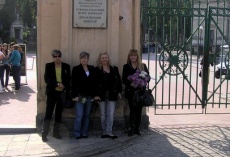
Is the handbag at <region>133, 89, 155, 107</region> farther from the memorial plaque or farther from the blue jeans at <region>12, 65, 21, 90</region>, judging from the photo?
the blue jeans at <region>12, 65, 21, 90</region>

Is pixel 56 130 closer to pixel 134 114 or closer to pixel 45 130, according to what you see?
pixel 45 130

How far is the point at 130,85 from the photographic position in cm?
775

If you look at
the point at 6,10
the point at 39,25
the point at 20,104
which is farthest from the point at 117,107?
the point at 6,10

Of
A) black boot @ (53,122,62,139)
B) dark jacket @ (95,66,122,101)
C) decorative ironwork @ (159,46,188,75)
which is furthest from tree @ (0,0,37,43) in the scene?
dark jacket @ (95,66,122,101)

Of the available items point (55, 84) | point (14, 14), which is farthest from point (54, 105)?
point (14, 14)

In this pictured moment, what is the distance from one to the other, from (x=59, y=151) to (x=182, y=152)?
7.09 feet

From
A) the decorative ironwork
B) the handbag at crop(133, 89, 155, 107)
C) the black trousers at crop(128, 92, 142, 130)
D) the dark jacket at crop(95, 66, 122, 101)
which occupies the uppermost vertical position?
the decorative ironwork

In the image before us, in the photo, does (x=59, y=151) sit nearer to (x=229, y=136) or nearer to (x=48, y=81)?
(x=48, y=81)

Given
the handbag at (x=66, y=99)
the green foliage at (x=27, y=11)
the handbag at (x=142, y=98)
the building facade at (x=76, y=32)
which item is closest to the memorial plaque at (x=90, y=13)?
the building facade at (x=76, y=32)

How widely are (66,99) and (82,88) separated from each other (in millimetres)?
363

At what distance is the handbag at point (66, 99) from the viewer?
24.3 ft

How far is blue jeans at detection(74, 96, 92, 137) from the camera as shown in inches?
299

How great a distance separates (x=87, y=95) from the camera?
297 inches

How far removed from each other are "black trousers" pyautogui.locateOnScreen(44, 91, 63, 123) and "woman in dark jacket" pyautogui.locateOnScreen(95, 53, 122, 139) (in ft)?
2.36
